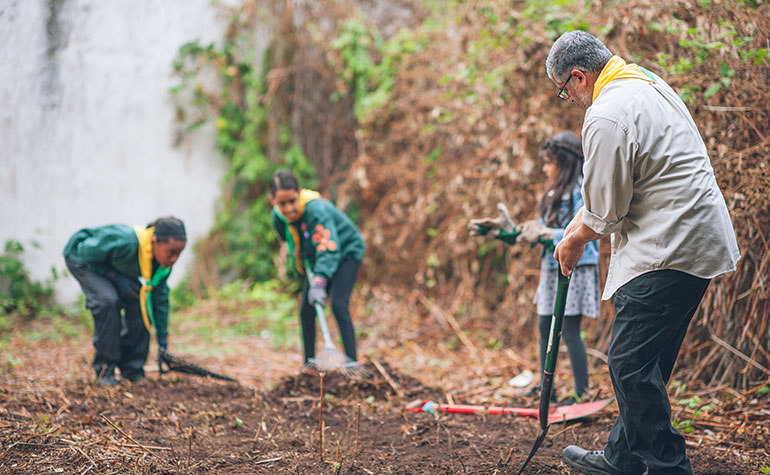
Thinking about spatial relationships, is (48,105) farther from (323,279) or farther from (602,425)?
(602,425)

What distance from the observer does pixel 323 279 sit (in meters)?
4.17

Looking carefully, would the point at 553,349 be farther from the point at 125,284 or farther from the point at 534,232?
the point at 125,284

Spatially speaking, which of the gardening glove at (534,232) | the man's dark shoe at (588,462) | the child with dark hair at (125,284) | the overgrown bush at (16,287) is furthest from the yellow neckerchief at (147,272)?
the overgrown bush at (16,287)

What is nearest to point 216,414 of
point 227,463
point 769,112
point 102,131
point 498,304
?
point 227,463

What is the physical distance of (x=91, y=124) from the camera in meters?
6.79

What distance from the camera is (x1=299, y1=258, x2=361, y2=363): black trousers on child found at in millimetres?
4273

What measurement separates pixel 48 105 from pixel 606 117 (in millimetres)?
6299

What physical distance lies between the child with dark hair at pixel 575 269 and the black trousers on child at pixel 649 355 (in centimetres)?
110

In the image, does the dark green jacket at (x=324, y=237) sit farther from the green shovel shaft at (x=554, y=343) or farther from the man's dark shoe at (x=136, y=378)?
the green shovel shaft at (x=554, y=343)

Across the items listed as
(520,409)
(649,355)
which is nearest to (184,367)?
(520,409)

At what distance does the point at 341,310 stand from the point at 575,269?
1.64m

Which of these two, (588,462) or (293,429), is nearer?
(588,462)

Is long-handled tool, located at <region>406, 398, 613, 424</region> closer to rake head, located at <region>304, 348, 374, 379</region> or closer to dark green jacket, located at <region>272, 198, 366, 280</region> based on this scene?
rake head, located at <region>304, 348, 374, 379</region>

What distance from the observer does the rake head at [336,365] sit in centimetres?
402
